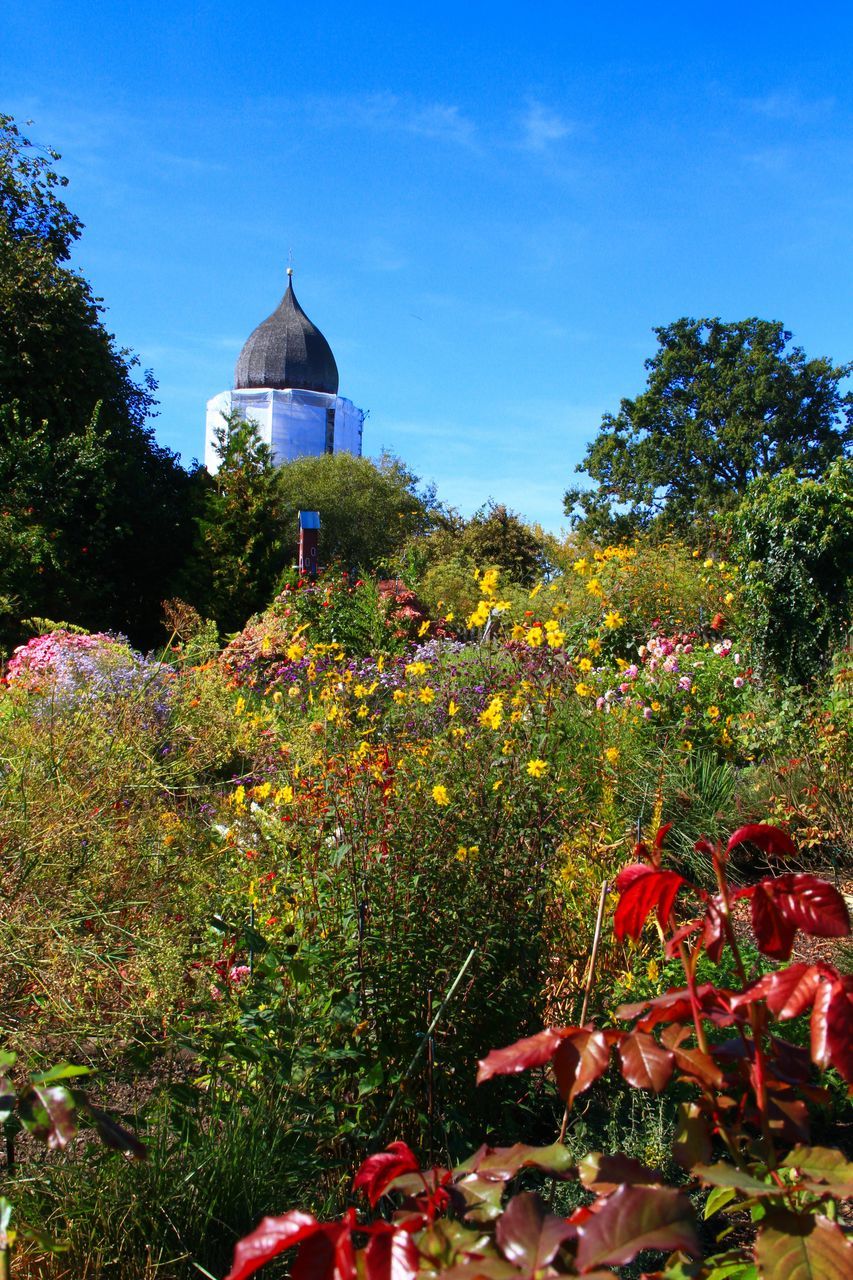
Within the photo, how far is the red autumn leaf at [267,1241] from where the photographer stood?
0.86 metres

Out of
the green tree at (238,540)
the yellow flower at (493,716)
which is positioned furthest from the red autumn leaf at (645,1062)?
the green tree at (238,540)

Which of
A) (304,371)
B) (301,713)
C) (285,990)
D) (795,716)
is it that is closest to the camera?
(285,990)

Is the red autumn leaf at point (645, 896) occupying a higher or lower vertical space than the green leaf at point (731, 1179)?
higher

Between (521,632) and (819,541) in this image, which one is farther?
(819,541)

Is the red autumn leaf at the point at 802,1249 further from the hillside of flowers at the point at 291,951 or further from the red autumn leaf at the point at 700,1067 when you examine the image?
the hillside of flowers at the point at 291,951

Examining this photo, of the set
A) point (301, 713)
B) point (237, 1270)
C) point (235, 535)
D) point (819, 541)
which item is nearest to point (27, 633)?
point (235, 535)

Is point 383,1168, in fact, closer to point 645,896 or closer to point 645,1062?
point 645,1062

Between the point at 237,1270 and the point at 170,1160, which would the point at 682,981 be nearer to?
the point at 170,1160

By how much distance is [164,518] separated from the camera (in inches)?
707

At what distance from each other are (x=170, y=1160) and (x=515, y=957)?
3.14ft

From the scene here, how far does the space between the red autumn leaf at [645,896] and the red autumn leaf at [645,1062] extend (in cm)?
12

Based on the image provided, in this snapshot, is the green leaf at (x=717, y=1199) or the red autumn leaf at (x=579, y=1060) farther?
the green leaf at (x=717, y=1199)

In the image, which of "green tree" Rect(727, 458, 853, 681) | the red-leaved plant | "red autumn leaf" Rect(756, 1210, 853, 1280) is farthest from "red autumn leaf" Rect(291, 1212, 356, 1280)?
"green tree" Rect(727, 458, 853, 681)

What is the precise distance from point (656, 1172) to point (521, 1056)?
171 mm
